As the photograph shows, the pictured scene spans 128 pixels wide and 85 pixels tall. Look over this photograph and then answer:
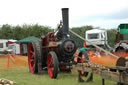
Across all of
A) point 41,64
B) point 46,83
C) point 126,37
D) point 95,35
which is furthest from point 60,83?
point 95,35

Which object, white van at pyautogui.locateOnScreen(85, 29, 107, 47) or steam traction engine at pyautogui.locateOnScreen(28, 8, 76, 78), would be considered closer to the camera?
steam traction engine at pyautogui.locateOnScreen(28, 8, 76, 78)

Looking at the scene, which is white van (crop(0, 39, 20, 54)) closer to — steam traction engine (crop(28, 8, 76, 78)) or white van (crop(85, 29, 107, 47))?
white van (crop(85, 29, 107, 47))

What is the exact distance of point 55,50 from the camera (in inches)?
345

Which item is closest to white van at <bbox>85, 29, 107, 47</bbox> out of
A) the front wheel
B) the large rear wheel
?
the large rear wheel

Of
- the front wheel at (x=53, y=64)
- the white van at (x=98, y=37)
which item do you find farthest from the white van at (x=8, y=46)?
the front wheel at (x=53, y=64)

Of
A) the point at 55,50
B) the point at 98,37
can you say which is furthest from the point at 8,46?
the point at 55,50

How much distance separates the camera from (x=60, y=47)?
8.24 m

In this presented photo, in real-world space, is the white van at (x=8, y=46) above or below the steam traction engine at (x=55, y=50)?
below

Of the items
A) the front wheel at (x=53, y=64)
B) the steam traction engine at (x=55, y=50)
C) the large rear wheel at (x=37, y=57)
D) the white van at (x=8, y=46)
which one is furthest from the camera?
the white van at (x=8, y=46)

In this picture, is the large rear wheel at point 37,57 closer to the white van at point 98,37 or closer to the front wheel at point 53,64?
the front wheel at point 53,64

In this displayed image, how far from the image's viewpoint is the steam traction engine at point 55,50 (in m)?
8.13

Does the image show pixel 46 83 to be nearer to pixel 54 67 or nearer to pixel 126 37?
pixel 54 67

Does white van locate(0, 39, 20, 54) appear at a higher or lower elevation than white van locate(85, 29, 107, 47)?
lower

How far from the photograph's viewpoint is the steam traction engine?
8.13 m
